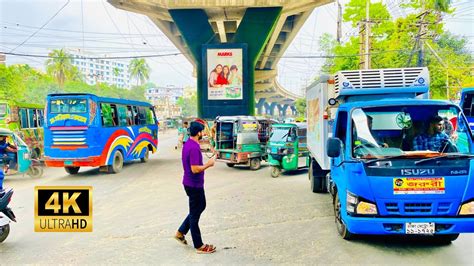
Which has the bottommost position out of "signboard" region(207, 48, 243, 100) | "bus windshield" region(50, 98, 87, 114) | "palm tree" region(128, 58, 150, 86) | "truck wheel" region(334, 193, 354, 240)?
"truck wheel" region(334, 193, 354, 240)

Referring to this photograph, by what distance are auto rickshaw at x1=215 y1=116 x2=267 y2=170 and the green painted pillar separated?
44.6ft

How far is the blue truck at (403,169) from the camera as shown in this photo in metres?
4.65

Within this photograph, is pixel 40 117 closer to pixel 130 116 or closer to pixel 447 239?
pixel 130 116

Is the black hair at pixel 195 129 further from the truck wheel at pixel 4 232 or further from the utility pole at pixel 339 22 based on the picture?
the utility pole at pixel 339 22

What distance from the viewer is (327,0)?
28688 millimetres

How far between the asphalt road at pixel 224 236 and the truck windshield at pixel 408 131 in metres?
1.33

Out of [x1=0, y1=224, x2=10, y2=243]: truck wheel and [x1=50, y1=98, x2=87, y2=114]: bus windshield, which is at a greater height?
[x1=50, y1=98, x2=87, y2=114]: bus windshield

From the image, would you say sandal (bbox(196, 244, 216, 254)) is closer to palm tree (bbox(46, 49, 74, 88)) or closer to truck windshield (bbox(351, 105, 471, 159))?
truck windshield (bbox(351, 105, 471, 159))

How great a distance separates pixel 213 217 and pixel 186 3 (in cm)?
2269

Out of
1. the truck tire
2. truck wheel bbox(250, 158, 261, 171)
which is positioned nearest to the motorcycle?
the truck tire

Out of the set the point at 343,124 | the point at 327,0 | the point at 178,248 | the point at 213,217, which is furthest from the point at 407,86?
the point at 327,0

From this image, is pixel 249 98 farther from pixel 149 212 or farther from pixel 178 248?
pixel 178 248

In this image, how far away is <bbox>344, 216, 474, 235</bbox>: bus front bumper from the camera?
463 cm

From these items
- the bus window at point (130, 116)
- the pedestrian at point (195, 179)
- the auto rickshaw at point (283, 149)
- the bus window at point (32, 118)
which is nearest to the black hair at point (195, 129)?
the pedestrian at point (195, 179)
